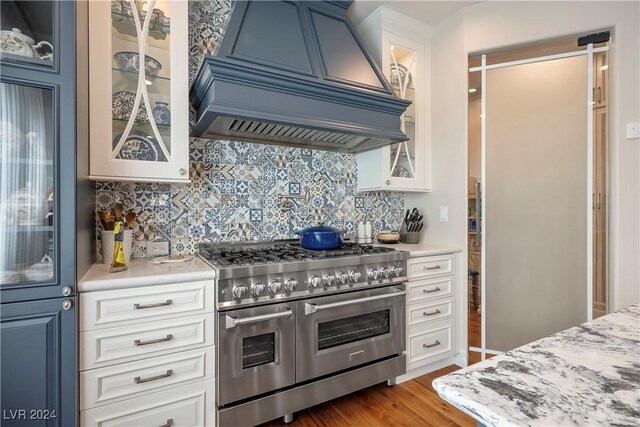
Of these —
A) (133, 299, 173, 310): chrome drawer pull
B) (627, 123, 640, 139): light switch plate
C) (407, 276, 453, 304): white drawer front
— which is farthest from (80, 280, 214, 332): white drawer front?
(627, 123, 640, 139): light switch plate

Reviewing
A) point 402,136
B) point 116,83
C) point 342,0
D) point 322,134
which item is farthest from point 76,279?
point 342,0

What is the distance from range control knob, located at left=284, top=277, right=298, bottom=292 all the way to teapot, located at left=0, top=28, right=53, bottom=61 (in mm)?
1440

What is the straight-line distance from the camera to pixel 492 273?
8.21 feet

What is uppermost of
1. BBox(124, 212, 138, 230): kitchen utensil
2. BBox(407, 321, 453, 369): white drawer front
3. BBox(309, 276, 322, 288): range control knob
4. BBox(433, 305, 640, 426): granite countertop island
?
BBox(124, 212, 138, 230): kitchen utensil

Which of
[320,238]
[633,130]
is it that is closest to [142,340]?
[320,238]

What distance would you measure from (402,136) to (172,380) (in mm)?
2023

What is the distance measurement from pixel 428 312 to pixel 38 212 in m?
2.36

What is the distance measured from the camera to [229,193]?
2150mm

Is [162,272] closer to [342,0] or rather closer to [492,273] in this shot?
Answer: [342,0]

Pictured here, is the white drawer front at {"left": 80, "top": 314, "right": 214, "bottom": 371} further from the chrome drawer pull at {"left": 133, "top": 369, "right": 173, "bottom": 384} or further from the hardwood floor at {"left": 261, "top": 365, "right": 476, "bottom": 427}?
the hardwood floor at {"left": 261, "top": 365, "right": 476, "bottom": 427}

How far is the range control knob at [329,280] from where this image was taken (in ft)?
5.90

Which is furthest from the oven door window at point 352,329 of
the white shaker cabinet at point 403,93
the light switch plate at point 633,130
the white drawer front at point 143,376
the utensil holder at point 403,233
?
the light switch plate at point 633,130

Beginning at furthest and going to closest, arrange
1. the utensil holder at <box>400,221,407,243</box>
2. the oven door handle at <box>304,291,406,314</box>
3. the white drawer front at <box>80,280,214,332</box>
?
1. the utensil holder at <box>400,221,407,243</box>
2. the oven door handle at <box>304,291,406,314</box>
3. the white drawer front at <box>80,280,214,332</box>

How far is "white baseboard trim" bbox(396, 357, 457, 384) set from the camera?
2224 millimetres
